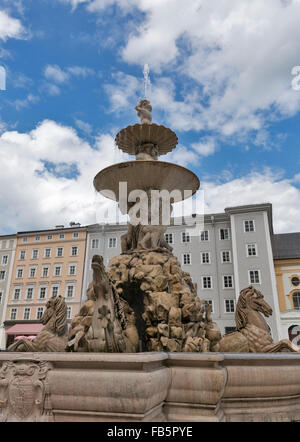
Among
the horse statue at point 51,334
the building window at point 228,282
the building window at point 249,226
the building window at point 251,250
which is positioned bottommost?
A: the horse statue at point 51,334

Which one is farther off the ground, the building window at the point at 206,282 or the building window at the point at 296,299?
the building window at the point at 206,282

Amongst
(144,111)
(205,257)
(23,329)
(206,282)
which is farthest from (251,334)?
(23,329)

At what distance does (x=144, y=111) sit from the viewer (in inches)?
423

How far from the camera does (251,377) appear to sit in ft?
12.1

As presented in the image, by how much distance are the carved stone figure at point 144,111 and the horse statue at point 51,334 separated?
6489mm

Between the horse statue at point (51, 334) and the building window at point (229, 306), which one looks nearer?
the horse statue at point (51, 334)

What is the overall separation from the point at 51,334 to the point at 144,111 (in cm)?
748

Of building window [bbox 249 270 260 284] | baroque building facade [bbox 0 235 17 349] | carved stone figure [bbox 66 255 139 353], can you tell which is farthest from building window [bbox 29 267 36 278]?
carved stone figure [bbox 66 255 139 353]

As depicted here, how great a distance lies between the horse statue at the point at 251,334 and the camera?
578cm

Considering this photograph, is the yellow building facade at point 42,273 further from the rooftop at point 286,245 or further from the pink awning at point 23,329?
the rooftop at point 286,245

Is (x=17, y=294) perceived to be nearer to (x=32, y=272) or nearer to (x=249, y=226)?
(x=32, y=272)

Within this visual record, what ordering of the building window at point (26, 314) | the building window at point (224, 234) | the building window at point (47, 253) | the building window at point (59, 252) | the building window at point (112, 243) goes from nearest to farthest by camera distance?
1. the building window at point (224, 234)
2. the building window at point (112, 243)
3. the building window at point (26, 314)
4. the building window at point (59, 252)
5. the building window at point (47, 253)

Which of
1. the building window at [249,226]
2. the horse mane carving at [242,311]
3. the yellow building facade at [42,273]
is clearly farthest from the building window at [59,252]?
the horse mane carving at [242,311]

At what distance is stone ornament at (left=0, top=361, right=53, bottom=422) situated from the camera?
3.10m
